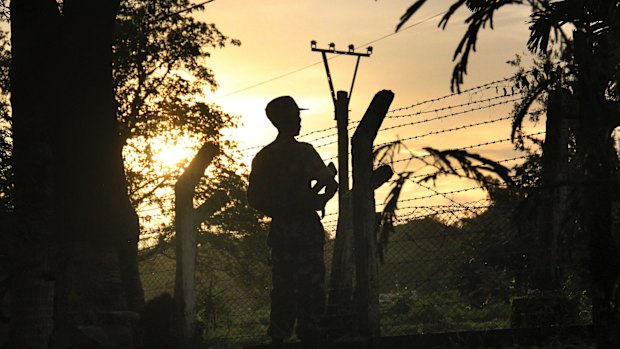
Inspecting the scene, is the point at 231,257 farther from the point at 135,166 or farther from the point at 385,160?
the point at 385,160

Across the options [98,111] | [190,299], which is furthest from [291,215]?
[98,111]

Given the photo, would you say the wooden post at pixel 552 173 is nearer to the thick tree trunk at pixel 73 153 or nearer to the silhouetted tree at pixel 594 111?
the silhouetted tree at pixel 594 111

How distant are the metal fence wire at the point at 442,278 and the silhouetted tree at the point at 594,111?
182mm

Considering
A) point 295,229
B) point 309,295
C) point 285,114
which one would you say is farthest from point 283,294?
point 285,114

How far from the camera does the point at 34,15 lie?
9.73m

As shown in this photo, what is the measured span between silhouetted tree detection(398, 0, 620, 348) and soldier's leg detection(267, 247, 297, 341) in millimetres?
3691

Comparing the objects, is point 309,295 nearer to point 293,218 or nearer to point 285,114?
point 293,218

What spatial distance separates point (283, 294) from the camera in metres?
7.99

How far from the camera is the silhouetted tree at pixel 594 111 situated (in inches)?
150

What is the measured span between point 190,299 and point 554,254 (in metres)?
6.01

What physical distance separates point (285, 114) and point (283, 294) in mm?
1561

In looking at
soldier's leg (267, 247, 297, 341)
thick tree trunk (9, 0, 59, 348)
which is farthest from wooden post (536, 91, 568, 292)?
thick tree trunk (9, 0, 59, 348)

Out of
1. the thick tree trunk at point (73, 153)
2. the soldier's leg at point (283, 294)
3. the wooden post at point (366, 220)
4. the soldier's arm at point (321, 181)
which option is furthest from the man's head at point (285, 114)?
the thick tree trunk at point (73, 153)

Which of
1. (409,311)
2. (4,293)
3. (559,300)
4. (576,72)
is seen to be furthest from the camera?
(409,311)
